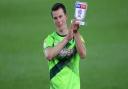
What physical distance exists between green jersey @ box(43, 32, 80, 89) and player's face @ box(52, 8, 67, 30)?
3.5 inches

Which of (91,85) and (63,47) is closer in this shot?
(63,47)

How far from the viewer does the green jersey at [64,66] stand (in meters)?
3.81

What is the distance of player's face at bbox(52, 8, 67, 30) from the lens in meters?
3.79

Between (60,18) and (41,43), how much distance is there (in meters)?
3.03

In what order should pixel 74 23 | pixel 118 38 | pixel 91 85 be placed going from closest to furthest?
pixel 74 23
pixel 91 85
pixel 118 38

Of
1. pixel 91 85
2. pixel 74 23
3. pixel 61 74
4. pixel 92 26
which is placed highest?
pixel 74 23

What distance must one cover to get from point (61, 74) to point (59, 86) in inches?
3.7

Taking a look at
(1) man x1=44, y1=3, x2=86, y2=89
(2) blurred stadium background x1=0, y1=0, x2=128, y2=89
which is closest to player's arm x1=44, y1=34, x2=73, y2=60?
(1) man x1=44, y1=3, x2=86, y2=89

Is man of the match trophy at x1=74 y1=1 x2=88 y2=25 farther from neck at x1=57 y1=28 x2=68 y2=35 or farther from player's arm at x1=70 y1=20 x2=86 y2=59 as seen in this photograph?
neck at x1=57 y1=28 x2=68 y2=35

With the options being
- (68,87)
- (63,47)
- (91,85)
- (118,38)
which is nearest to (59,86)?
(68,87)

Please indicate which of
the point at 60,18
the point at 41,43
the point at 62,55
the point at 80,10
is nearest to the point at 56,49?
the point at 62,55

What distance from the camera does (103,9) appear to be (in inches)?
277

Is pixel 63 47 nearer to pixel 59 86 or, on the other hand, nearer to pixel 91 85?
pixel 59 86

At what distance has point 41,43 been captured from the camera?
681 cm
